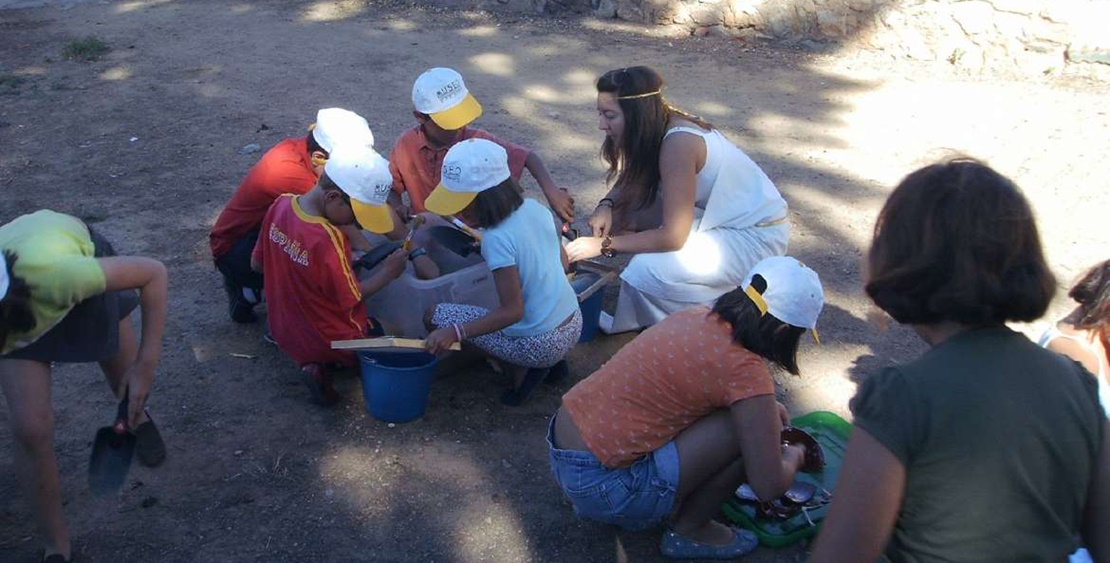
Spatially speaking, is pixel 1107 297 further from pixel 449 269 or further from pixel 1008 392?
pixel 449 269

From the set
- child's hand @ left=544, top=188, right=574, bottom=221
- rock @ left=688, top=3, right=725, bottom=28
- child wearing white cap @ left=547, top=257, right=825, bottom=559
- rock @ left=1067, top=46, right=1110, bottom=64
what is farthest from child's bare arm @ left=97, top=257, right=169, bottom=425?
rock @ left=688, top=3, right=725, bottom=28

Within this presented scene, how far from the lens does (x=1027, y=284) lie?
1.78 metres

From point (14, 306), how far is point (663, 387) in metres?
1.82

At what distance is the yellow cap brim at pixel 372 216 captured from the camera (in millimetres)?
3713

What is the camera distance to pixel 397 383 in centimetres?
376

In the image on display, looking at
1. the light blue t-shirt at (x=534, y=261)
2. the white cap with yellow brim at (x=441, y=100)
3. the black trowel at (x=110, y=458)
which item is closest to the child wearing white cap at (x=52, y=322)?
the black trowel at (x=110, y=458)

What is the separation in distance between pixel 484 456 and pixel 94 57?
24.4 ft

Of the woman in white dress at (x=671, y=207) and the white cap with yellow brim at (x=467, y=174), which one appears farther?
the woman in white dress at (x=671, y=207)

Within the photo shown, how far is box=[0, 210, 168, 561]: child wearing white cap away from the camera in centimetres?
277

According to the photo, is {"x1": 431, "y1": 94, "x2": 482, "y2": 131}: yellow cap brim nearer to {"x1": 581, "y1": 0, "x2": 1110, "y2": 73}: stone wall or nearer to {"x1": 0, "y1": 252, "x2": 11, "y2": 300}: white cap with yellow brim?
{"x1": 0, "y1": 252, "x2": 11, "y2": 300}: white cap with yellow brim

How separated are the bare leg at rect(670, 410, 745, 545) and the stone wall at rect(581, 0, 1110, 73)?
662 cm

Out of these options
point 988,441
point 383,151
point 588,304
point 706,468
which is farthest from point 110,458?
point 383,151

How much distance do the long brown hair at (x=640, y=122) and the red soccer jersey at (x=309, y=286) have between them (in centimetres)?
125

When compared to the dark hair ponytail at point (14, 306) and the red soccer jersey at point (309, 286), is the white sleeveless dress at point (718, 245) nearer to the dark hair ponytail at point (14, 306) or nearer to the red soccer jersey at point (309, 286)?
the red soccer jersey at point (309, 286)
